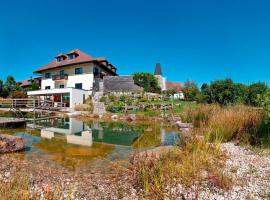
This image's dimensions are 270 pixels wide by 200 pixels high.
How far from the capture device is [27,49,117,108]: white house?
26.2m

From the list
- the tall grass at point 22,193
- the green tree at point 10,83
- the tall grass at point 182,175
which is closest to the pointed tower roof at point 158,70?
the green tree at point 10,83

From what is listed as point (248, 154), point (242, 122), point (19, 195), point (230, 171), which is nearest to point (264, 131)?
point (242, 122)

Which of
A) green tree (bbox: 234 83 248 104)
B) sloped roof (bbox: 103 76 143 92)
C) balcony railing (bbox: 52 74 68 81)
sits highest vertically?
balcony railing (bbox: 52 74 68 81)

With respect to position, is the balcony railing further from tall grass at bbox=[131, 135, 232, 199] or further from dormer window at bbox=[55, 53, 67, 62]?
tall grass at bbox=[131, 135, 232, 199]

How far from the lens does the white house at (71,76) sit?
26188 mm

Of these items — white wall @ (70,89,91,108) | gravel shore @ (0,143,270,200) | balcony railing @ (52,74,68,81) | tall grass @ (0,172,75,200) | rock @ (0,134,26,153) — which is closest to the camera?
tall grass @ (0,172,75,200)

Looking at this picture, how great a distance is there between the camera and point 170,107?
18344mm

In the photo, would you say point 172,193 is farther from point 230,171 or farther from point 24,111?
point 24,111

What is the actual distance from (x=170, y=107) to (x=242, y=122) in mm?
13142

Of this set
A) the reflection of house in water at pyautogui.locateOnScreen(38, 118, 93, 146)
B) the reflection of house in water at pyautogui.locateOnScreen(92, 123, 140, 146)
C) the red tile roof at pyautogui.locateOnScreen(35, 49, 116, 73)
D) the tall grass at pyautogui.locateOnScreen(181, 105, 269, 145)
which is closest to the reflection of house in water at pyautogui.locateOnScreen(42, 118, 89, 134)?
the reflection of house in water at pyautogui.locateOnScreen(38, 118, 93, 146)

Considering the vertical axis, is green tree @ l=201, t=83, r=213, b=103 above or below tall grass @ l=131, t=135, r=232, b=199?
above

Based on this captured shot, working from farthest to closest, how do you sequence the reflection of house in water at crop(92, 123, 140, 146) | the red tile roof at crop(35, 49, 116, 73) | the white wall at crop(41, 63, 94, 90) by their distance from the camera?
the red tile roof at crop(35, 49, 116, 73) < the white wall at crop(41, 63, 94, 90) < the reflection of house in water at crop(92, 123, 140, 146)

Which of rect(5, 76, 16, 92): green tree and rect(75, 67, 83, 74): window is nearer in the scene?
rect(75, 67, 83, 74): window

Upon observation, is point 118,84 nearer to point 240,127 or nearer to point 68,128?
point 68,128
